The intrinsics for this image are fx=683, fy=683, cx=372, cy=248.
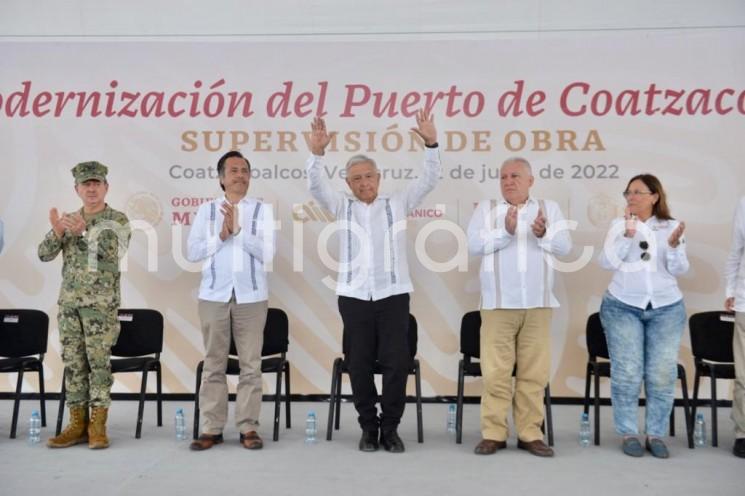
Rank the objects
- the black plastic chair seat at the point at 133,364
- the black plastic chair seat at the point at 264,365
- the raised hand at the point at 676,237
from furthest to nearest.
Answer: the black plastic chair seat at the point at 133,364 < the black plastic chair seat at the point at 264,365 < the raised hand at the point at 676,237

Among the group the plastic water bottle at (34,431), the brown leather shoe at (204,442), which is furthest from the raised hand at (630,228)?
the plastic water bottle at (34,431)

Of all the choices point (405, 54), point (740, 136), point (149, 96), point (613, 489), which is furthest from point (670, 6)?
point (149, 96)

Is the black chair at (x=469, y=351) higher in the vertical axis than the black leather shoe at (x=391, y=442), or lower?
higher

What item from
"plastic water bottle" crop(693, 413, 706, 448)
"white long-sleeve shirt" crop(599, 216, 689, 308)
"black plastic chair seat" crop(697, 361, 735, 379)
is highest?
"white long-sleeve shirt" crop(599, 216, 689, 308)

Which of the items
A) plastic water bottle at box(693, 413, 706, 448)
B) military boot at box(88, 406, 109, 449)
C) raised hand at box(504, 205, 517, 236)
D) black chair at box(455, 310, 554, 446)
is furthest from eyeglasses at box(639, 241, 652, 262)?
military boot at box(88, 406, 109, 449)

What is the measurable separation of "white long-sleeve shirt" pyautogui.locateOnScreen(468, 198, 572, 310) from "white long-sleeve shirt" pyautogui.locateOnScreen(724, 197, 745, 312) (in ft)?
3.10

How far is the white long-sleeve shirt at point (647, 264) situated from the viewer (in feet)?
12.2

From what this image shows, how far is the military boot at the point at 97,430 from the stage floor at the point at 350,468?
59mm

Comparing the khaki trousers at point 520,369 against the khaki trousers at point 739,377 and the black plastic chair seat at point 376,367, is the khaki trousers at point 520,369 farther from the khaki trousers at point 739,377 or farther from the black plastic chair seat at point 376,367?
the khaki trousers at point 739,377

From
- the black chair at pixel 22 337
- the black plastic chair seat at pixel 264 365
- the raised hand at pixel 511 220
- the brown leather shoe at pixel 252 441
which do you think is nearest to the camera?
the raised hand at pixel 511 220

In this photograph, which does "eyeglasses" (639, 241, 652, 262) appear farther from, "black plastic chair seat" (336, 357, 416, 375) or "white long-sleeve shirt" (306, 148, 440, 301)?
"black plastic chair seat" (336, 357, 416, 375)

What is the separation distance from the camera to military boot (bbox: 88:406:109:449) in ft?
12.4

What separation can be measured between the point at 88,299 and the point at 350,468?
1.71 meters

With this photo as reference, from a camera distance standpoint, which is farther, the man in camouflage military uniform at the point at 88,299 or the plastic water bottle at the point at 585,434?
the plastic water bottle at the point at 585,434
